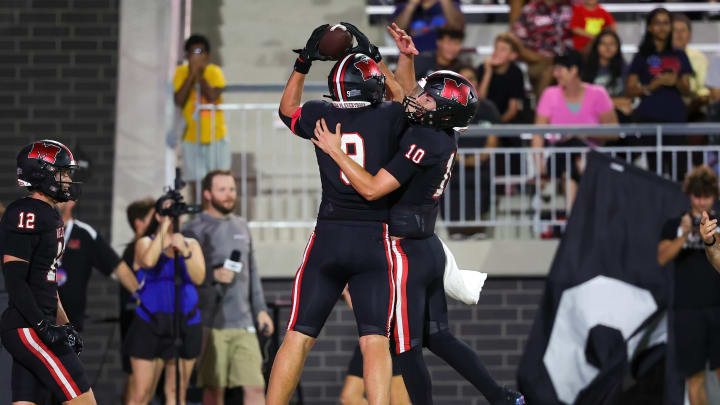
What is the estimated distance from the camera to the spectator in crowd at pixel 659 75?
1104 cm

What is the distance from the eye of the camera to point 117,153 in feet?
35.4

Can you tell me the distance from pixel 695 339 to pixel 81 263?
15.3 feet

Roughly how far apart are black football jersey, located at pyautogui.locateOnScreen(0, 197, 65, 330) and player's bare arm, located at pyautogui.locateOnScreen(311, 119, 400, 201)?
A: 154 cm

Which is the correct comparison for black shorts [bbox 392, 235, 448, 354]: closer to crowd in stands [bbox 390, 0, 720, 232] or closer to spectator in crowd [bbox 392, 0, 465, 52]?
crowd in stands [bbox 390, 0, 720, 232]

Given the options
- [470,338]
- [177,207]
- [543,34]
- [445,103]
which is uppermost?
[543,34]

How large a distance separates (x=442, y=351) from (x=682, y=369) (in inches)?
126

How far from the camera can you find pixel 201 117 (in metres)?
10.7

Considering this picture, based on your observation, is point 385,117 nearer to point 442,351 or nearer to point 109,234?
point 442,351

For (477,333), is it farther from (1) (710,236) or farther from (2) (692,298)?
(1) (710,236)

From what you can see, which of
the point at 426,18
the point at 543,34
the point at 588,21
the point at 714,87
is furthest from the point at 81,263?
the point at 714,87

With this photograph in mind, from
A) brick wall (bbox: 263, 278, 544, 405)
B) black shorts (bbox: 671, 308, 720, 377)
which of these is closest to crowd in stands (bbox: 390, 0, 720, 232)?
brick wall (bbox: 263, 278, 544, 405)

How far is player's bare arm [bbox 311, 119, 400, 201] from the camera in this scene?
255 inches

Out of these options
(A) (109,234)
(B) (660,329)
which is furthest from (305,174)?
(B) (660,329)

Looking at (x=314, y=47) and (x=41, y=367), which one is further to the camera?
(x=314, y=47)
